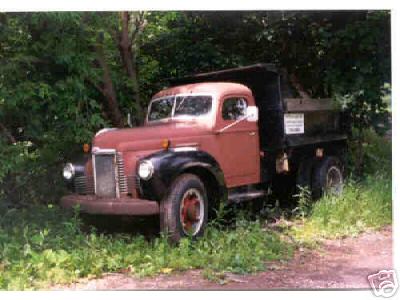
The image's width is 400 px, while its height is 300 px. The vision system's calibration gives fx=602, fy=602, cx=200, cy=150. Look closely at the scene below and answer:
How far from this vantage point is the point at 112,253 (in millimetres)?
5621

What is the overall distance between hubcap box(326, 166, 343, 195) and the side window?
1.54 m

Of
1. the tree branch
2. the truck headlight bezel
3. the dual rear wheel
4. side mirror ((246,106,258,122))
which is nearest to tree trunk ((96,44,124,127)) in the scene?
the truck headlight bezel


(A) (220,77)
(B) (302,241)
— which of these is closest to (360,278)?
(B) (302,241)

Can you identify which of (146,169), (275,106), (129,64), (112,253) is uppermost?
(129,64)

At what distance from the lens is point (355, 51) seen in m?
7.28

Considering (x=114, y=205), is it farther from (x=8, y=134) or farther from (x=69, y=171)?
(x=8, y=134)

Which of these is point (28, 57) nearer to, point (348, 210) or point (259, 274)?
point (259, 274)

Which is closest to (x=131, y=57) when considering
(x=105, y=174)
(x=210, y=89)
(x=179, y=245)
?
(x=210, y=89)

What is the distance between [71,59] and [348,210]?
139 inches

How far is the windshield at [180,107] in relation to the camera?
682cm

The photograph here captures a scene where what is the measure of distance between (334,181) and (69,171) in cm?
351

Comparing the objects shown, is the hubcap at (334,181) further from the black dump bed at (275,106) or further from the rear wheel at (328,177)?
the black dump bed at (275,106)

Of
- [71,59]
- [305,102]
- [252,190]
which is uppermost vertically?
[71,59]
